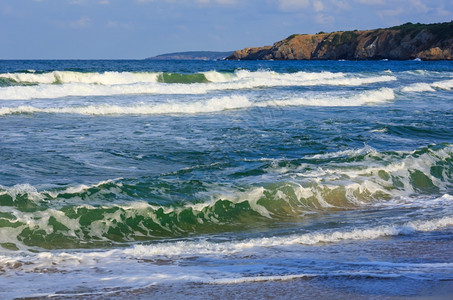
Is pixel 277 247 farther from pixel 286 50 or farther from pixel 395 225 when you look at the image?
pixel 286 50

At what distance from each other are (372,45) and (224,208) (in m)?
114

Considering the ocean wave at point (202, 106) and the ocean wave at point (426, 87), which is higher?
the ocean wave at point (202, 106)

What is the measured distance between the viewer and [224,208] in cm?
807

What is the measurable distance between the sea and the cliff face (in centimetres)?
9368

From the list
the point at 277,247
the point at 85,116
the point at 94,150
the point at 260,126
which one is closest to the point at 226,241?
the point at 277,247

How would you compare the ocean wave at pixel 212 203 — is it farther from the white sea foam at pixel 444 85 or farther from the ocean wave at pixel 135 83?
the white sea foam at pixel 444 85

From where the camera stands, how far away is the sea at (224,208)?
500 cm

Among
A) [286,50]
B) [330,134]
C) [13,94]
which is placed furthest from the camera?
[286,50]

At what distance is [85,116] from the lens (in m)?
17.6

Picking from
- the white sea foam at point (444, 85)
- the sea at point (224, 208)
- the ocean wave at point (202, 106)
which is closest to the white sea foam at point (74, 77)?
the ocean wave at point (202, 106)

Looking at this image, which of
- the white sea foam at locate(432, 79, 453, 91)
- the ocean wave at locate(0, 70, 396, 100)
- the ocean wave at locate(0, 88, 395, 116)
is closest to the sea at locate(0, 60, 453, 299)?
the ocean wave at locate(0, 88, 395, 116)

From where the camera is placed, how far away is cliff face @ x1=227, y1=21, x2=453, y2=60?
10366 cm

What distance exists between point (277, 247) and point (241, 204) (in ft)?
6.94

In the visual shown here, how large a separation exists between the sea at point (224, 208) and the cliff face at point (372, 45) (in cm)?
9368
